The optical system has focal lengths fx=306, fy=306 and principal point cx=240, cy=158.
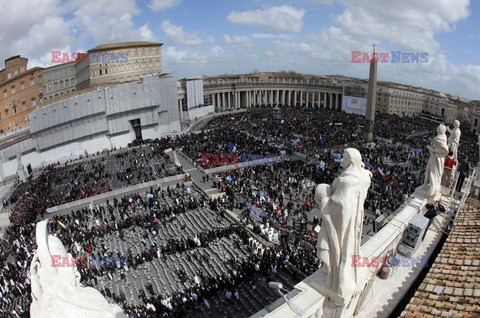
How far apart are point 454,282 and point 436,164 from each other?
3749mm

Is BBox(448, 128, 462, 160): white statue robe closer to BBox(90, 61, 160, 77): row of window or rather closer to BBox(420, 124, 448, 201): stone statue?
BBox(420, 124, 448, 201): stone statue

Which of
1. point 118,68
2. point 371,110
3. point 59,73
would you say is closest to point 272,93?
point 118,68

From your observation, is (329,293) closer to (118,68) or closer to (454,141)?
(454,141)

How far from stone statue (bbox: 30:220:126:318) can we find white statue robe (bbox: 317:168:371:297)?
2933 millimetres

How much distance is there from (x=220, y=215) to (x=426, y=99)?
7276 cm

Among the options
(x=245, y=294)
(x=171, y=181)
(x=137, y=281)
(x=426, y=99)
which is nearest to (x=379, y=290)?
(x=245, y=294)

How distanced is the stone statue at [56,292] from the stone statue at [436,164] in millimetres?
8494

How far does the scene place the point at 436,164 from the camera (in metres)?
8.48

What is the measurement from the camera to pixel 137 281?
16.4 metres

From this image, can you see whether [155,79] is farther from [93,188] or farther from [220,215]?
[220,215]

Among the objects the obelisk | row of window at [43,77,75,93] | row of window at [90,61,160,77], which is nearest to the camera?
the obelisk

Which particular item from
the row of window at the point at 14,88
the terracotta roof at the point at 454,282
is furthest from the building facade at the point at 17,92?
Result: the terracotta roof at the point at 454,282

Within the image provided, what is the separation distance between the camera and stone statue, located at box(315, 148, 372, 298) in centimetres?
423

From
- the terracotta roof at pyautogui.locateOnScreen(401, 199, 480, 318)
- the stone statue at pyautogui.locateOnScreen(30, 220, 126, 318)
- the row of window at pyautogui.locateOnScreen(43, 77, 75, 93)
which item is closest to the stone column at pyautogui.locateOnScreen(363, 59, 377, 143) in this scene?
the terracotta roof at pyautogui.locateOnScreen(401, 199, 480, 318)
